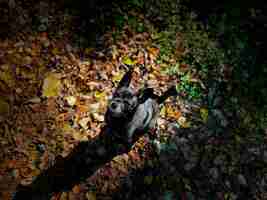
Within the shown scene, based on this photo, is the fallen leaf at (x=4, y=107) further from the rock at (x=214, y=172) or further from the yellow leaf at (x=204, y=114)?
the rock at (x=214, y=172)

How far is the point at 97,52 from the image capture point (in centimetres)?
505

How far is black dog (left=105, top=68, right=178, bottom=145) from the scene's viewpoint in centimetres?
347

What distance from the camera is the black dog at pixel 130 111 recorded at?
3473 millimetres

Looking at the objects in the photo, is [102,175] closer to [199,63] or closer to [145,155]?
[145,155]

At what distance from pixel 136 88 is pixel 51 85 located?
1.21m

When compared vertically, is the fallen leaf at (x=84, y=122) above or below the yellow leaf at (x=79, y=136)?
above

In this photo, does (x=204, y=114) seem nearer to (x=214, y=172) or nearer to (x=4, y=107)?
(x=214, y=172)

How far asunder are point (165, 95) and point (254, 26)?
8.60 feet

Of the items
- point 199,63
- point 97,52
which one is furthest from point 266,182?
point 97,52

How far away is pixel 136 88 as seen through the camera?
486 cm

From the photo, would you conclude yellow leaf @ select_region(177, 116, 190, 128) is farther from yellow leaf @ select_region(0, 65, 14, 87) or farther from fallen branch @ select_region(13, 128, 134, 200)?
yellow leaf @ select_region(0, 65, 14, 87)

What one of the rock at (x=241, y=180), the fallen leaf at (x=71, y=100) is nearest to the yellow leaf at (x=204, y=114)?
the rock at (x=241, y=180)

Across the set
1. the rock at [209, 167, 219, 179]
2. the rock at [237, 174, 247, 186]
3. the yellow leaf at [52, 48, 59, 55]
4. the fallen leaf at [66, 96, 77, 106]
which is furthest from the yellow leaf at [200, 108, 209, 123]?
the yellow leaf at [52, 48, 59, 55]

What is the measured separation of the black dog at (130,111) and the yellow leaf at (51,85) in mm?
1098
